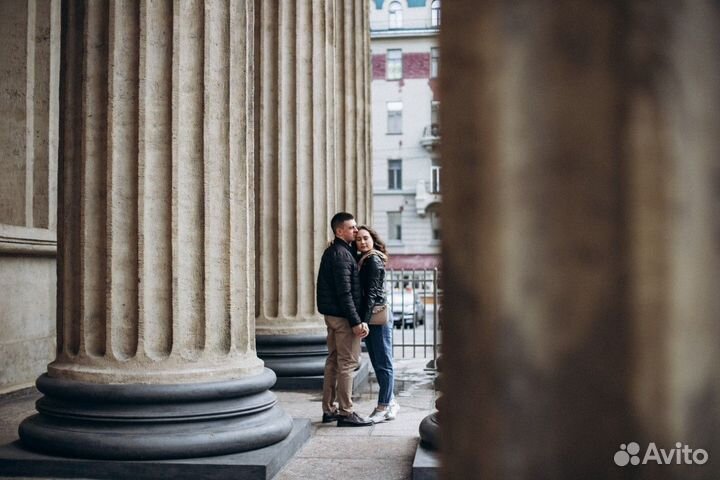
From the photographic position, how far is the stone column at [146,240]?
16.7 feet

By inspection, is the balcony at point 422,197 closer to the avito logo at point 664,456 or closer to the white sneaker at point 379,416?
the white sneaker at point 379,416

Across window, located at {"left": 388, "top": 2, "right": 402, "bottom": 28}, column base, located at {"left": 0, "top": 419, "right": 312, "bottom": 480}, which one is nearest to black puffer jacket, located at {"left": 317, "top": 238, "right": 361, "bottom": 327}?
column base, located at {"left": 0, "top": 419, "right": 312, "bottom": 480}

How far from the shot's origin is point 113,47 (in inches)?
203

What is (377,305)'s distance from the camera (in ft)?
23.9

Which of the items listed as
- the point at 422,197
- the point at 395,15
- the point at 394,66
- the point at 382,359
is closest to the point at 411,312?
the point at 382,359

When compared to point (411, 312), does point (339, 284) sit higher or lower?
higher

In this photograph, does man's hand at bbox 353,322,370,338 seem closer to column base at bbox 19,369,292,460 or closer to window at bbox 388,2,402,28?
column base at bbox 19,369,292,460

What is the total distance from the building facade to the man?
36266 mm

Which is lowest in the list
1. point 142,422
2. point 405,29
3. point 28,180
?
point 142,422

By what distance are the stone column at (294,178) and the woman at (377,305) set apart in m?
1.99

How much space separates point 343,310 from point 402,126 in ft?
124

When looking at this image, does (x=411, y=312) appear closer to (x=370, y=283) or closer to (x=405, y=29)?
(x=370, y=283)

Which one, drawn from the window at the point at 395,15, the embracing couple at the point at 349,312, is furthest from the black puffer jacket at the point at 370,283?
the window at the point at 395,15

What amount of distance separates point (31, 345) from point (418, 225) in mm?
35306
